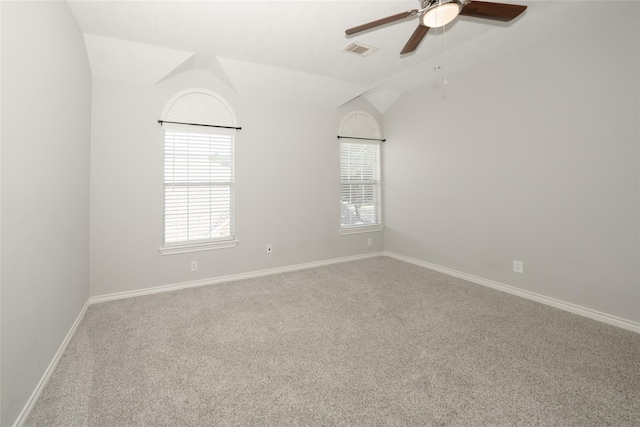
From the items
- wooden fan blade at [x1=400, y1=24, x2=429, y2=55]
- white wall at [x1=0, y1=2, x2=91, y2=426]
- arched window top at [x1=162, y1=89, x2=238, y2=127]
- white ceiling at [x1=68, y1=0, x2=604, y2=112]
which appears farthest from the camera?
arched window top at [x1=162, y1=89, x2=238, y2=127]

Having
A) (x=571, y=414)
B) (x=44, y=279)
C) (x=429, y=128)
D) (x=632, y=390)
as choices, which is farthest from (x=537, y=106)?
(x=44, y=279)

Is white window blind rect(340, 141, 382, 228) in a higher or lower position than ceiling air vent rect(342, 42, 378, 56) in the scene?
lower

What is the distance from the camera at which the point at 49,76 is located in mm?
1742

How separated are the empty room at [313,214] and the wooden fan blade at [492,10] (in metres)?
0.02

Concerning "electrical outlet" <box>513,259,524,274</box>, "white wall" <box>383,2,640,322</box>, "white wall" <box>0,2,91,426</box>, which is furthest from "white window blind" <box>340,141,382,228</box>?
"white wall" <box>0,2,91,426</box>

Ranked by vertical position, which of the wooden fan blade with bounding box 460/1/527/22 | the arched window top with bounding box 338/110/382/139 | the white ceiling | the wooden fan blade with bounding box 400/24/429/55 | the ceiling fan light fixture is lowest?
the ceiling fan light fixture

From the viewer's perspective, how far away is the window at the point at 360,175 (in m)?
4.48

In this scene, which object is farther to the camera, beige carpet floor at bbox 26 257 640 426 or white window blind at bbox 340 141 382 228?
white window blind at bbox 340 141 382 228

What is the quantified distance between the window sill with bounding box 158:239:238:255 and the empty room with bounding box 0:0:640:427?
2cm

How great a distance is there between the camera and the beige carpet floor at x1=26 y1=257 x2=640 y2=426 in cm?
142

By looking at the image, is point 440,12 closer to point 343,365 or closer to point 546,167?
point 546,167

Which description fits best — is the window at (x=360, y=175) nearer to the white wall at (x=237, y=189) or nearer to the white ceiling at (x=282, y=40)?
the white wall at (x=237, y=189)

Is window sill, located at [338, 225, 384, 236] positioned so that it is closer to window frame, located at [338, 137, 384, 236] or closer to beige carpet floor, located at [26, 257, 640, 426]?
window frame, located at [338, 137, 384, 236]

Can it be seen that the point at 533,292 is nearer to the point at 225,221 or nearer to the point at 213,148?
the point at 225,221
